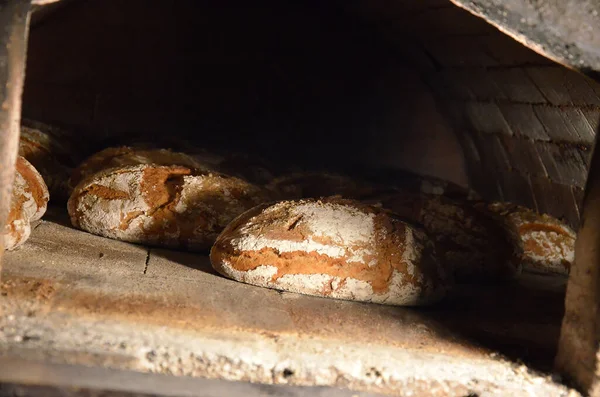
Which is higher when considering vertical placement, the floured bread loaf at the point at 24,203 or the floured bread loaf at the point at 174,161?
the floured bread loaf at the point at 174,161

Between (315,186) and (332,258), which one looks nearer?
(332,258)

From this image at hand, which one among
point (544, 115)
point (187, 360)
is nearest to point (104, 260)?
point (187, 360)

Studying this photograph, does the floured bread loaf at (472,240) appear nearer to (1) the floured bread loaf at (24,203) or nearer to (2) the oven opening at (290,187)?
(2) the oven opening at (290,187)

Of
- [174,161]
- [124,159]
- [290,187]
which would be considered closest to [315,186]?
[290,187]

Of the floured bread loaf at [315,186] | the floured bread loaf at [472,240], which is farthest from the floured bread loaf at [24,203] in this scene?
the floured bread loaf at [472,240]

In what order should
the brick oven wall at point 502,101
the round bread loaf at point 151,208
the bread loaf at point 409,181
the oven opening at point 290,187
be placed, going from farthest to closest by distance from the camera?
the bread loaf at point 409,181 → the brick oven wall at point 502,101 → the round bread loaf at point 151,208 → the oven opening at point 290,187

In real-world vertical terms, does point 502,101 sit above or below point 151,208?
above

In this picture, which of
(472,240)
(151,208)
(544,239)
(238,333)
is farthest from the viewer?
(544,239)

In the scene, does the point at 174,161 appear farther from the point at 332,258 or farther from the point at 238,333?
the point at 238,333
